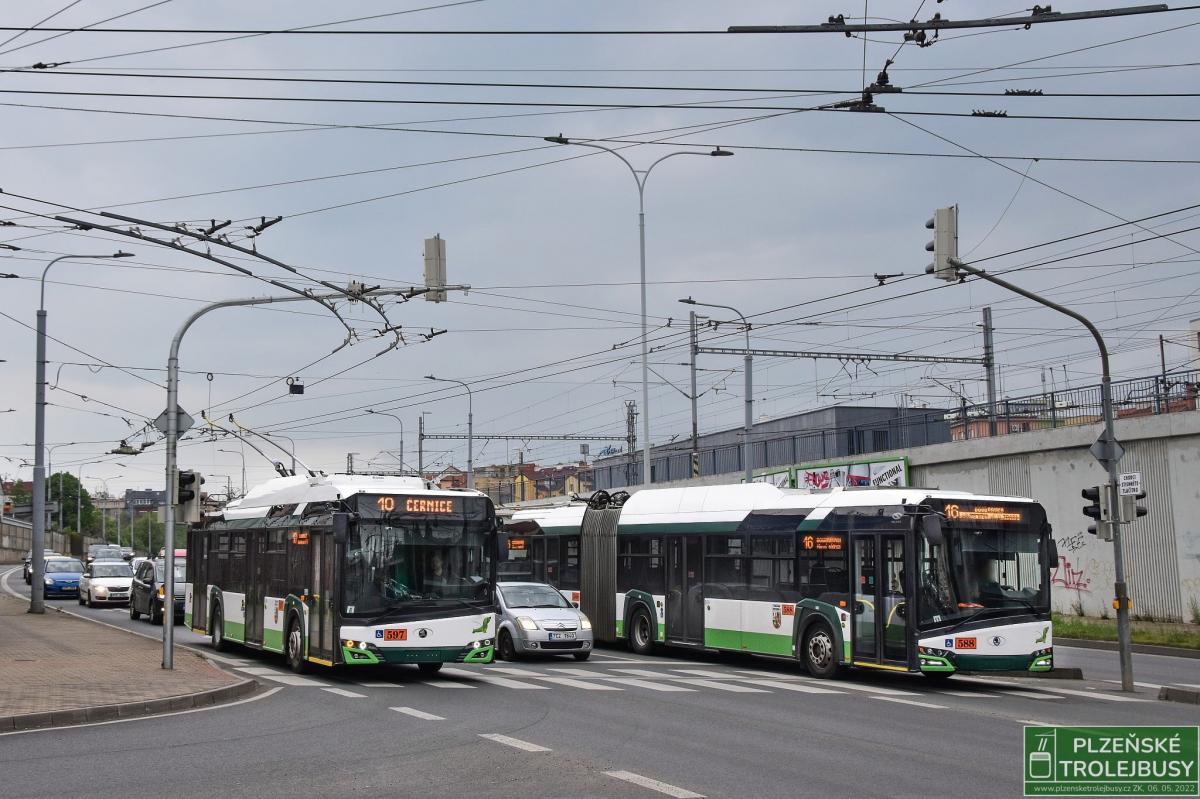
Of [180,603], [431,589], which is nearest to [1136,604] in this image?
[431,589]

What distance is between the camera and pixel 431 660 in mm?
19703

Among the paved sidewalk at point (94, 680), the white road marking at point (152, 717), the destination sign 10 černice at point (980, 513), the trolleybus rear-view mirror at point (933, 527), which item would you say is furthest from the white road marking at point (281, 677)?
the destination sign 10 černice at point (980, 513)

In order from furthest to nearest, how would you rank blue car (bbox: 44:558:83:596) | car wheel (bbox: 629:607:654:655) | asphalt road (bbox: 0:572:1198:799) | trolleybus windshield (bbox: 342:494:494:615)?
blue car (bbox: 44:558:83:596), car wheel (bbox: 629:607:654:655), trolleybus windshield (bbox: 342:494:494:615), asphalt road (bbox: 0:572:1198:799)

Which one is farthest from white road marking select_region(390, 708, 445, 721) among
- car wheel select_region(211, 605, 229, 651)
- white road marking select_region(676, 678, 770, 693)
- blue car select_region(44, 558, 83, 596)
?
blue car select_region(44, 558, 83, 596)

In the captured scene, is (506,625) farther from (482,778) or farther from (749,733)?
(482,778)

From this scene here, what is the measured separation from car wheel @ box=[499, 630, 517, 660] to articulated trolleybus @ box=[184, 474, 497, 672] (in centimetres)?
280

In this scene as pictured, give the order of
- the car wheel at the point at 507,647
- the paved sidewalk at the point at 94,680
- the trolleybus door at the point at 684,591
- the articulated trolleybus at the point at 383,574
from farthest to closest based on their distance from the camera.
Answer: the trolleybus door at the point at 684,591
the car wheel at the point at 507,647
the articulated trolleybus at the point at 383,574
the paved sidewalk at the point at 94,680

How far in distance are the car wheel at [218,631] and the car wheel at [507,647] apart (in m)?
5.40

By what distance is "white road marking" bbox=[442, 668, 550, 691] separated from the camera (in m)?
19.2

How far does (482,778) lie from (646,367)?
2766 centimetres

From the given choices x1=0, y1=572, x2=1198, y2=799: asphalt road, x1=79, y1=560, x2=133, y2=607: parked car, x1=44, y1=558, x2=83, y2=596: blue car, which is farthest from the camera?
x1=44, y1=558, x2=83, y2=596: blue car

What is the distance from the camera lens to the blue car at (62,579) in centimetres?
5297

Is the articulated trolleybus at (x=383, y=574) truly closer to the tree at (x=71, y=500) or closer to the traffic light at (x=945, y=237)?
the traffic light at (x=945, y=237)

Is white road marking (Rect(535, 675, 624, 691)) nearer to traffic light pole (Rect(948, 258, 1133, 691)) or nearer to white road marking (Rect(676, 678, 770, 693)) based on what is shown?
white road marking (Rect(676, 678, 770, 693))
